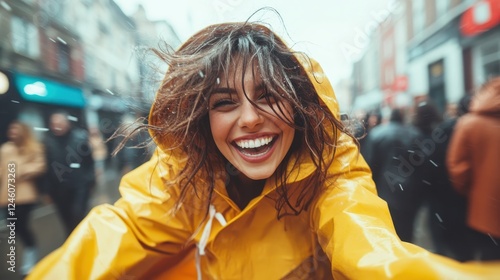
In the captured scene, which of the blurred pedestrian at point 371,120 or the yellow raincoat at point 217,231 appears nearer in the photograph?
the yellow raincoat at point 217,231

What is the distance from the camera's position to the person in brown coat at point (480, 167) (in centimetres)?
149

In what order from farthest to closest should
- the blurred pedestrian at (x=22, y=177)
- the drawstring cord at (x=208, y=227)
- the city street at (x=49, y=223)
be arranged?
the city street at (x=49, y=223) → the blurred pedestrian at (x=22, y=177) → the drawstring cord at (x=208, y=227)

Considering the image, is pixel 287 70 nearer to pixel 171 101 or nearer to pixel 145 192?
pixel 171 101

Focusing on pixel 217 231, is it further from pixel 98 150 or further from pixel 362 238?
pixel 98 150

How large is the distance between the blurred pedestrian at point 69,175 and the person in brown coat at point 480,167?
2172 mm

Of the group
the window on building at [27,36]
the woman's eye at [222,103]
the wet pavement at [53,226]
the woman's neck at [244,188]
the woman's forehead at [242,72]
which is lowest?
the wet pavement at [53,226]

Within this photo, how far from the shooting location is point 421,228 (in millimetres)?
2174

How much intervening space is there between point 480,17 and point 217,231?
141 cm

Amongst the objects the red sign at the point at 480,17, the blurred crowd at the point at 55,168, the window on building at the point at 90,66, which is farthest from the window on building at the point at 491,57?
the window on building at the point at 90,66

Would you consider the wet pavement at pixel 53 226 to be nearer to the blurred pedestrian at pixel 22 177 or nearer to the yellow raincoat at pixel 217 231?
the blurred pedestrian at pixel 22 177

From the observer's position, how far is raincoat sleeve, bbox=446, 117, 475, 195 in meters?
1.61

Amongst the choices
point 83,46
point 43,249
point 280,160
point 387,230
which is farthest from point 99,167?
point 387,230

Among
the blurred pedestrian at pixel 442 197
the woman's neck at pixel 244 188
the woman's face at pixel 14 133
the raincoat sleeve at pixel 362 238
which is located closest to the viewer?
the raincoat sleeve at pixel 362 238

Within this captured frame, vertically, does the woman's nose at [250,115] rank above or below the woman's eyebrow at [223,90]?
below
